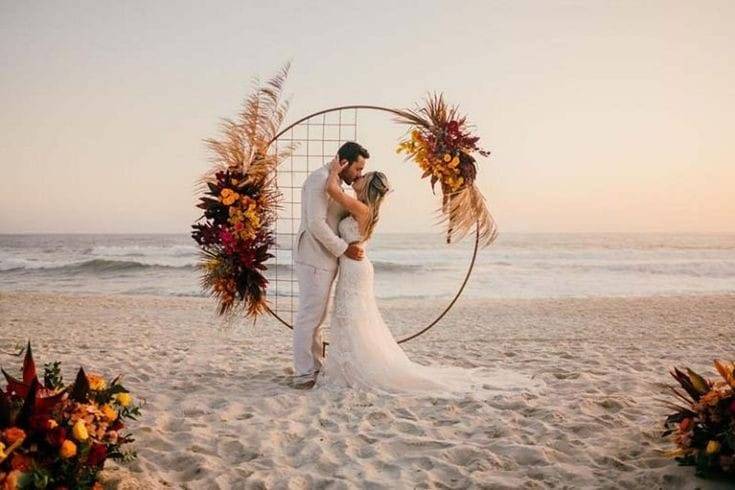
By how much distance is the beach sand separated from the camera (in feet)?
10.9

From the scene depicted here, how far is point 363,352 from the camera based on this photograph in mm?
4879

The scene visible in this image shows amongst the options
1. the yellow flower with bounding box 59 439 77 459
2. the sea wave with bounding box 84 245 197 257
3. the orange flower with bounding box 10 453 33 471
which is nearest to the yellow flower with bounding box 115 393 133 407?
the yellow flower with bounding box 59 439 77 459

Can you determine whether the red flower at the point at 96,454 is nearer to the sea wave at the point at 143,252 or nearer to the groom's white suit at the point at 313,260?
the groom's white suit at the point at 313,260

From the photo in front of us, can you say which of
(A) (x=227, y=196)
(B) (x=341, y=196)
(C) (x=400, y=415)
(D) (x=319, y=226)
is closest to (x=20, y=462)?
(C) (x=400, y=415)

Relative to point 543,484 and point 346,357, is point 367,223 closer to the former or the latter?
point 346,357

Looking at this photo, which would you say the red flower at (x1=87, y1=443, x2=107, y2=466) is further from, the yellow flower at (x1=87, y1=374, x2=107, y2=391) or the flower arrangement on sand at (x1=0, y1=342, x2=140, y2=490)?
the yellow flower at (x1=87, y1=374, x2=107, y2=391)

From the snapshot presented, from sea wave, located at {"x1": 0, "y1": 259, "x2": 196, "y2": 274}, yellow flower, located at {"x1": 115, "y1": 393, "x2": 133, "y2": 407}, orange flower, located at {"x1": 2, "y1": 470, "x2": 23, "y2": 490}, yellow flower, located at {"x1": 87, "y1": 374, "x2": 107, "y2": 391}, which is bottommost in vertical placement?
sea wave, located at {"x1": 0, "y1": 259, "x2": 196, "y2": 274}

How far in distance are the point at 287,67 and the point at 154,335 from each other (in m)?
4.43

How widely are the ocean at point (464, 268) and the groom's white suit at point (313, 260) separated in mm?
8341

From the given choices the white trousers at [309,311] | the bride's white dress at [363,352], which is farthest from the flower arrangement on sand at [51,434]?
the white trousers at [309,311]

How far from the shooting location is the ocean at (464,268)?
55.7 ft

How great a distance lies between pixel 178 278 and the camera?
63.1ft

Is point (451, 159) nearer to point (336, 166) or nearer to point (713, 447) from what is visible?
point (336, 166)

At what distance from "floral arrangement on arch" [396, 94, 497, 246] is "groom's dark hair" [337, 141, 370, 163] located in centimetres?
53
